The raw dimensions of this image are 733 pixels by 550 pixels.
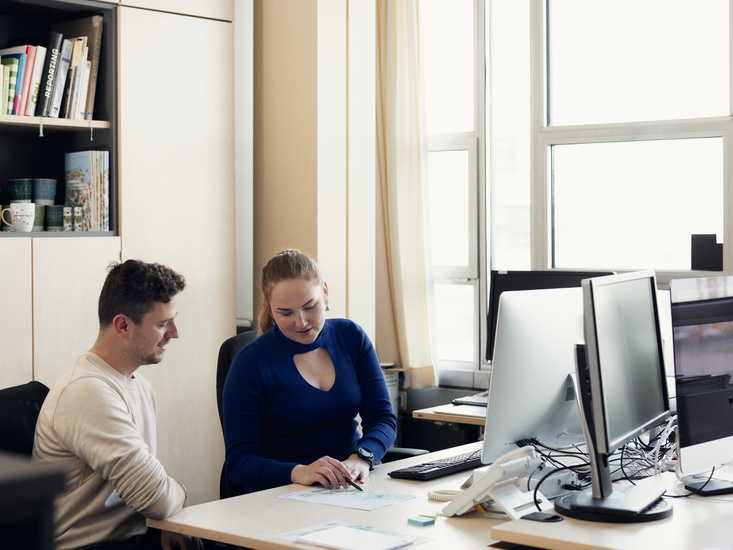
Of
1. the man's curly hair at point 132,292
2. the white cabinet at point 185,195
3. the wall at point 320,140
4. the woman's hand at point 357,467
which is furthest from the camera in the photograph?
the wall at point 320,140

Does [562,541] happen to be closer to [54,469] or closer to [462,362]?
[54,469]

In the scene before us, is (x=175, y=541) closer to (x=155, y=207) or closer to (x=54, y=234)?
(x=54, y=234)

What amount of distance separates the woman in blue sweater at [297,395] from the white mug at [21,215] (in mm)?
1137

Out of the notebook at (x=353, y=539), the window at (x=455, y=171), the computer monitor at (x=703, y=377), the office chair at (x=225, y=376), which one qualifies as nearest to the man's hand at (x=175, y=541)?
the notebook at (x=353, y=539)

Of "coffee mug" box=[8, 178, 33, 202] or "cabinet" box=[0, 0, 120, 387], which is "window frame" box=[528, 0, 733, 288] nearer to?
"cabinet" box=[0, 0, 120, 387]

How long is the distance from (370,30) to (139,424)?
96.1 inches

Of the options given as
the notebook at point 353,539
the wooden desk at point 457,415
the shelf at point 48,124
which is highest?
the shelf at point 48,124

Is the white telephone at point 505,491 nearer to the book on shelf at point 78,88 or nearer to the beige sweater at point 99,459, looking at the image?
the beige sweater at point 99,459

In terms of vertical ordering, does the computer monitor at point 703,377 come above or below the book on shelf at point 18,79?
below

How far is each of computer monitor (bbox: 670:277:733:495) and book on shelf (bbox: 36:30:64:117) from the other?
90.5 inches

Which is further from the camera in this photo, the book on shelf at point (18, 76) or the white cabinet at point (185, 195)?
the white cabinet at point (185, 195)

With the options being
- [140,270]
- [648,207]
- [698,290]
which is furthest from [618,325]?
[648,207]

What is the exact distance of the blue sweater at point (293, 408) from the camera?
2229mm

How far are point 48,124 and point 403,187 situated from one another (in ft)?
6.06
